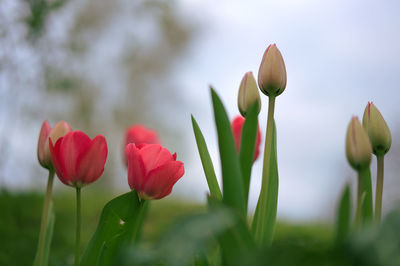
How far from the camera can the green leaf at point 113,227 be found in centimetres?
57

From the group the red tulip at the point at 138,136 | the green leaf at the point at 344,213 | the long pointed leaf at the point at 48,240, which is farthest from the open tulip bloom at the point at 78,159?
the red tulip at the point at 138,136

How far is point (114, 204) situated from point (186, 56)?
645cm

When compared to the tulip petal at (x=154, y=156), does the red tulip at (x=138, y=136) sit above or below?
above

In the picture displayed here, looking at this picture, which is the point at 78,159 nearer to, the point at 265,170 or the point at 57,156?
the point at 57,156

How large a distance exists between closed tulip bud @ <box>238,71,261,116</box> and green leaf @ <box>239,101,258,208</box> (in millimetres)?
92

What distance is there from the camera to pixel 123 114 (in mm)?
6883

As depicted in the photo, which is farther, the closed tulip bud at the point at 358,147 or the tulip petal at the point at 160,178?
the tulip petal at the point at 160,178

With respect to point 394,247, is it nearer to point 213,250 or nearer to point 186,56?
point 213,250

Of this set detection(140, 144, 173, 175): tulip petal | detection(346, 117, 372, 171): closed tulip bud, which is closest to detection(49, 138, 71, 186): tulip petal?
detection(140, 144, 173, 175): tulip petal

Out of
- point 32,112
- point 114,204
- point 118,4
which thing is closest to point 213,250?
point 114,204

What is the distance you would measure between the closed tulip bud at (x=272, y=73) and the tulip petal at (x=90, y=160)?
24cm

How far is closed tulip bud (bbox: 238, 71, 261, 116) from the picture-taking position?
24.0 inches

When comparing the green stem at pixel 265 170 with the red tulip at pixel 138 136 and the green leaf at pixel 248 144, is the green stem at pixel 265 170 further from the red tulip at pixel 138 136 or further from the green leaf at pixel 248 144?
the red tulip at pixel 138 136

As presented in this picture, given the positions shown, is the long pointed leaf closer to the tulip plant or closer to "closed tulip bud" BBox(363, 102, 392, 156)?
the tulip plant
